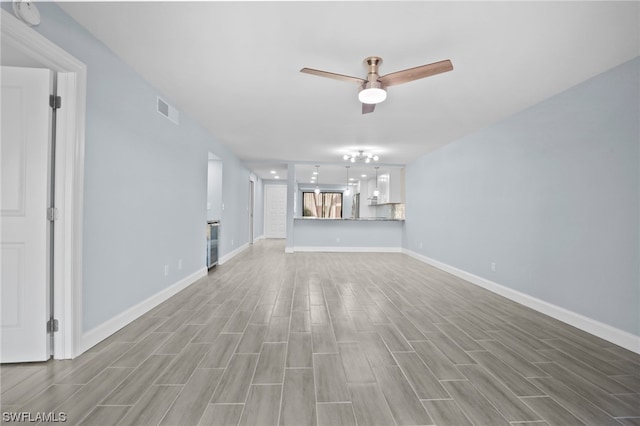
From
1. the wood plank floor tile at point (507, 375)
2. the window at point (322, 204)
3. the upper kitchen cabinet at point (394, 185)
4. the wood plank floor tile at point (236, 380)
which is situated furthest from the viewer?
the window at point (322, 204)

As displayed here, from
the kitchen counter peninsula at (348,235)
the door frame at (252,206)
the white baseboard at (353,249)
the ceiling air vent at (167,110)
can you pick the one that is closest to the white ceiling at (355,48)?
the ceiling air vent at (167,110)

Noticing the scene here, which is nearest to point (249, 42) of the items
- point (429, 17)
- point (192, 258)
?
point (429, 17)

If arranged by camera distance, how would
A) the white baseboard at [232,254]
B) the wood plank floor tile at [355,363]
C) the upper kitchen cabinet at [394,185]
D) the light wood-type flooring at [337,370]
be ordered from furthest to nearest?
the upper kitchen cabinet at [394,185] < the white baseboard at [232,254] < the wood plank floor tile at [355,363] < the light wood-type flooring at [337,370]

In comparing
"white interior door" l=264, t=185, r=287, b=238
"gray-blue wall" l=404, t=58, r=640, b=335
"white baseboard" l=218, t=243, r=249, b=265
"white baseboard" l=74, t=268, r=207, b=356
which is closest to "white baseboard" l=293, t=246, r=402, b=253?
"white baseboard" l=218, t=243, r=249, b=265

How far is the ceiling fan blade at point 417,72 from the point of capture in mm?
2055

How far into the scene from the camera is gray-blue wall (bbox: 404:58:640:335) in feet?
7.82

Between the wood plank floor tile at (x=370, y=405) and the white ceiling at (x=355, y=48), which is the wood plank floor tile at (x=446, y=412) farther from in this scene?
the white ceiling at (x=355, y=48)

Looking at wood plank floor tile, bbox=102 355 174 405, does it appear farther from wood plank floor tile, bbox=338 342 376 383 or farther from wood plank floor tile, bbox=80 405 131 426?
wood plank floor tile, bbox=338 342 376 383

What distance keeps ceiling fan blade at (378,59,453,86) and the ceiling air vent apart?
2.46 meters

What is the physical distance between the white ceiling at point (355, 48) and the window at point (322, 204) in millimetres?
8557

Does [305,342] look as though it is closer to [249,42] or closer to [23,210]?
[23,210]

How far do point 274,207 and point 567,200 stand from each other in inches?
366

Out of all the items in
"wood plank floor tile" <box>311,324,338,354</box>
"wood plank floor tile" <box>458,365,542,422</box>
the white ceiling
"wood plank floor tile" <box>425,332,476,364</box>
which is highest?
the white ceiling

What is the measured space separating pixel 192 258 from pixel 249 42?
3.10 metres
